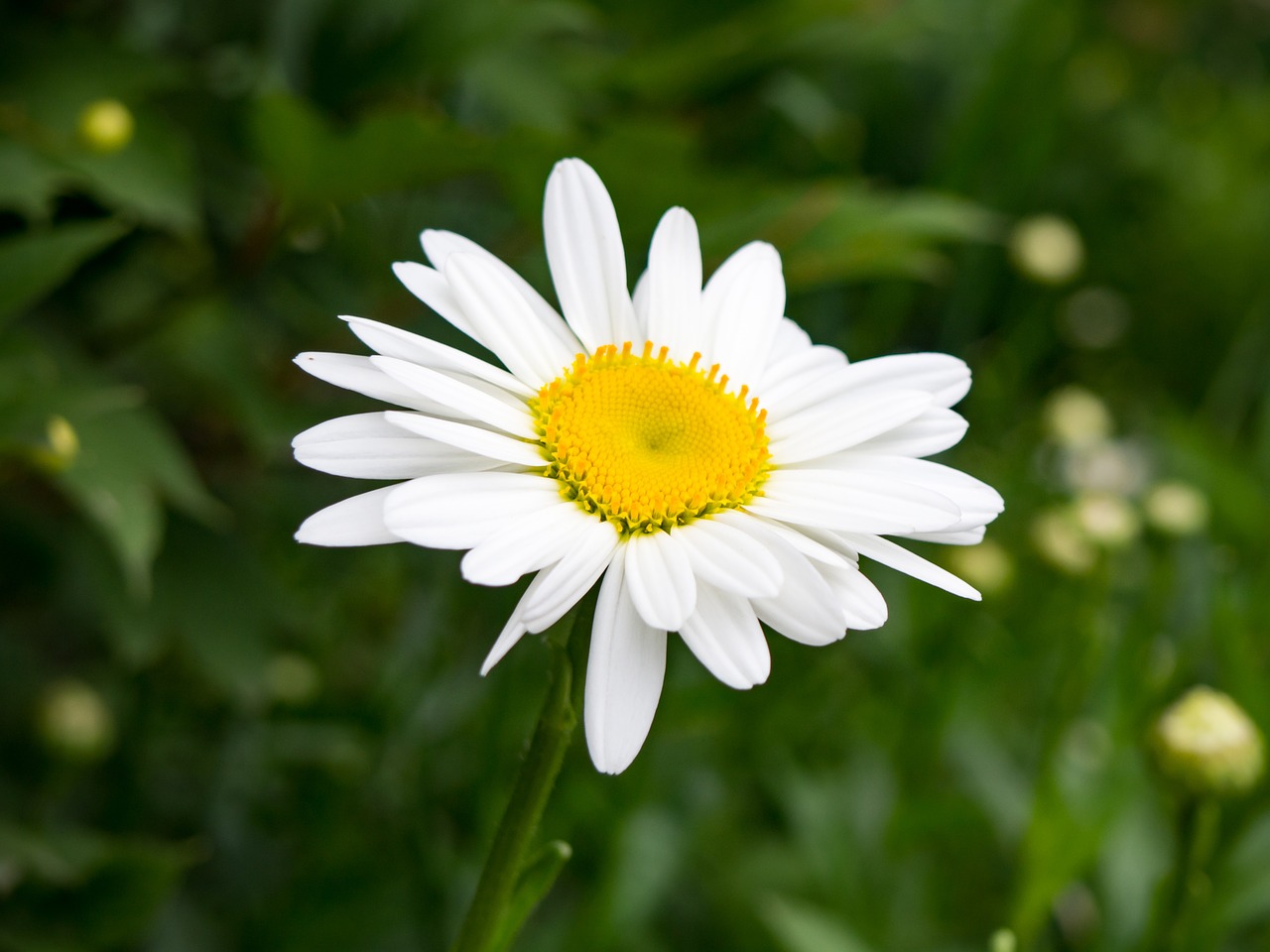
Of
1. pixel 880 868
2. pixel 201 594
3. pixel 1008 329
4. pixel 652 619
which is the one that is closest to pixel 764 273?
pixel 652 619

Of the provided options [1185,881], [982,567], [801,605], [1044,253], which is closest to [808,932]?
[1185,881]

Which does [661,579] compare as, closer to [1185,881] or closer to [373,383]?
[373,383]

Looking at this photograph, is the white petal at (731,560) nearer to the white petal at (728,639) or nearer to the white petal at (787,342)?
the white petal at (728,639)

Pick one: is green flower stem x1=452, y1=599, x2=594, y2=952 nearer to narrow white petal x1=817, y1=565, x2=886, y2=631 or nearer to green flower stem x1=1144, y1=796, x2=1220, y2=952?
narrow white petal x1=817, y1=565, x2=886, y2=631

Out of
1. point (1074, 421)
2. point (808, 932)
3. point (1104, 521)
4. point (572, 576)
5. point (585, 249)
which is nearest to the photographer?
point (572, 576)

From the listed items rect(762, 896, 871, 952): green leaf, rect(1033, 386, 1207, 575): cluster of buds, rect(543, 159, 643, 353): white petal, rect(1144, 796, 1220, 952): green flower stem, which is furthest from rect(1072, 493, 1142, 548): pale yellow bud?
rect(543, 159, 643, 353): white petal

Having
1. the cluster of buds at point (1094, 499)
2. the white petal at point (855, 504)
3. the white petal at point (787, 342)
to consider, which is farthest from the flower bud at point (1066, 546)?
the white petal at point (855, 504)
